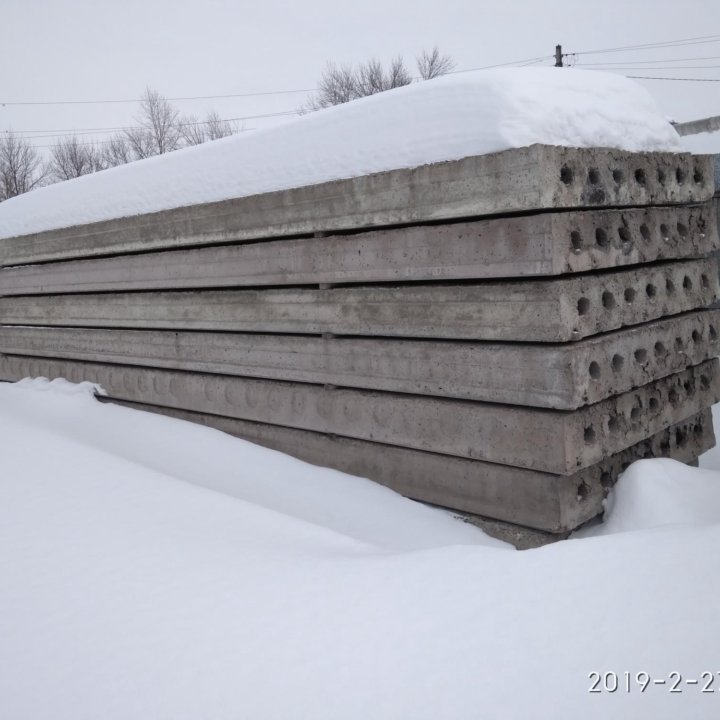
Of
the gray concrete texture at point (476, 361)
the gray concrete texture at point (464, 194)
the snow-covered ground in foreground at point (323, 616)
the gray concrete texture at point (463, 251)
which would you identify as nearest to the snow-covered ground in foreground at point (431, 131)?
the gray concrete texture at point (464, 194)

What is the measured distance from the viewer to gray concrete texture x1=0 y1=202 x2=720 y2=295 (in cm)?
312

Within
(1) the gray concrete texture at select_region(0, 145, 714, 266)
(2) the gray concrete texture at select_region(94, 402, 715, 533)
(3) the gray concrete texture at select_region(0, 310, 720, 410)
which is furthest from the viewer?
(2) the gray concrete texture at select_region(94, 402, 715, 533)

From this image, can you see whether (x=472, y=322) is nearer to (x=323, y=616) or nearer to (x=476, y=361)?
(x=476, y=361)

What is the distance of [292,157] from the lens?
4.09 meters

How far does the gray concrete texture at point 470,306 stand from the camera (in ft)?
10.3

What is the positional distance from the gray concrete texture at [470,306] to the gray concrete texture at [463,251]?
7 centimetres

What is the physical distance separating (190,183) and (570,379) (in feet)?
9.91

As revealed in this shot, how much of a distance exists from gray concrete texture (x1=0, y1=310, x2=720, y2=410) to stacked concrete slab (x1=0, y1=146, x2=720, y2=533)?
0.04 feet

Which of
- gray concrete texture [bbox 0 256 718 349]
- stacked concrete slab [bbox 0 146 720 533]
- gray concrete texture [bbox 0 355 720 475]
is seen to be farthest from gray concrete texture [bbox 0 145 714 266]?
gray concrete texture [bbox 0 355 720 475]

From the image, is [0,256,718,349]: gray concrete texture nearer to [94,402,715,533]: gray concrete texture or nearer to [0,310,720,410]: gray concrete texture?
[0,310,720,410]: gray concrete texture

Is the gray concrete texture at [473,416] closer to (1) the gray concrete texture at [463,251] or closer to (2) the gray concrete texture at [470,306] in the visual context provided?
(2) the gray concrete texture at [470,306]

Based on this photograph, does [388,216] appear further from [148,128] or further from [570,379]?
[148,128]

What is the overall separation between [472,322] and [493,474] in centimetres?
75

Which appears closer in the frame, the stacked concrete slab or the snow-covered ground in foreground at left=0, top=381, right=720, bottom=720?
the snow-covered ground in foreground at left=0, top=381, right=720, bottom=720
